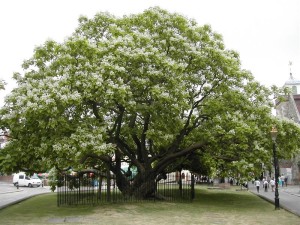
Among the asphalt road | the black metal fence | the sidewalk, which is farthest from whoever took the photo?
the asphalt road

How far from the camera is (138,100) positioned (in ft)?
70.9

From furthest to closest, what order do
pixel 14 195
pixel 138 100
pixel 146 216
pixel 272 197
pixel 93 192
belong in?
pixel 14 195
pixel 272 197
pixel 93 192
pixel 138 100
pixel 146 216

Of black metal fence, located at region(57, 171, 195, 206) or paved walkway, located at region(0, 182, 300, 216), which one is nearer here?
black metal fence, located at region(57, 171, 195, 206)

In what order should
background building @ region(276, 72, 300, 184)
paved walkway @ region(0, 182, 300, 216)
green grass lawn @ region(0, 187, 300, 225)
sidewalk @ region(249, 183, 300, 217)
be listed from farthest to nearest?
background building @ region(276, 72, 300, 184) → paved walkway @ region(0, 182, 300, 216) → sidewalk @ region(249, 183, 300, 217) → green grass lawn @ region(0, 187, 300, 225)

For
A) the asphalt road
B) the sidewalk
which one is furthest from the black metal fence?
the sidewalk

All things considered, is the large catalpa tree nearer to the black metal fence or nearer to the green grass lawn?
the black metal fence

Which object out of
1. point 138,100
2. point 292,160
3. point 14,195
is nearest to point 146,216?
point 138,100

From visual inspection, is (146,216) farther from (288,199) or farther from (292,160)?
(292,160)

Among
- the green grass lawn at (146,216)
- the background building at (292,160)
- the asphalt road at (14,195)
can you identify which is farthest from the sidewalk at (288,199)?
the background building at (292,160)

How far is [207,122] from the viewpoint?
77.0 ft

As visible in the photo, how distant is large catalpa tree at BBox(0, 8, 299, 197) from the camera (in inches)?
731

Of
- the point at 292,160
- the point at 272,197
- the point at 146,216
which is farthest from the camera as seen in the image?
the point at 292,160

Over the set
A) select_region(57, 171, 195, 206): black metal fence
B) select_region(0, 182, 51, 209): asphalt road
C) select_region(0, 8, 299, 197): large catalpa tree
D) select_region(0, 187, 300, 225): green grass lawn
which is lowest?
select_region(0, 182, 51, 209): asphalt road

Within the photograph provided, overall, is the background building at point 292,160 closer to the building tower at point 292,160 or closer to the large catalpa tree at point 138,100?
the building tower at point 292,160
